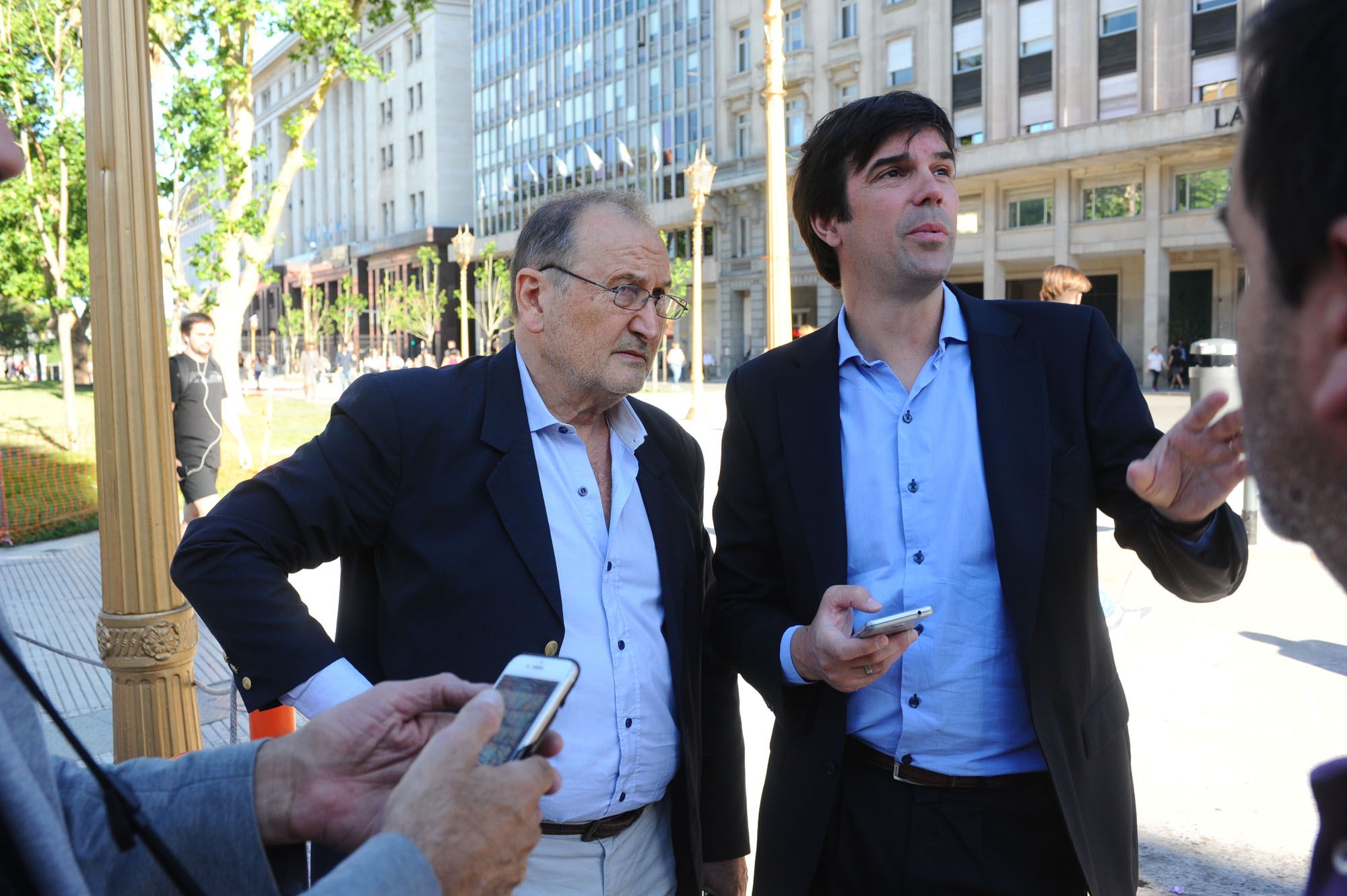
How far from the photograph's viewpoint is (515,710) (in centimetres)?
152

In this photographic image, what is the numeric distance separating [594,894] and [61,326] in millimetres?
25517

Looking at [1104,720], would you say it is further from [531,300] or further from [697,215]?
[697,215]

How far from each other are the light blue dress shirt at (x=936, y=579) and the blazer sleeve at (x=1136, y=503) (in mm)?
265

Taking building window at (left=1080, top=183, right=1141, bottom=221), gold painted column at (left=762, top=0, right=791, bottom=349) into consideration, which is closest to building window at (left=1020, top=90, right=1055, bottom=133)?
building window at (left=1080, top=183, right=1141, bottom=221)

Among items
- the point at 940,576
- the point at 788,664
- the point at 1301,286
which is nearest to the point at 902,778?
the point at 788,664

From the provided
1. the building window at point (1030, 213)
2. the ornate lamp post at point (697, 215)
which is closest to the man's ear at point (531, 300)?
the ornate lamp post at point (697, 215)

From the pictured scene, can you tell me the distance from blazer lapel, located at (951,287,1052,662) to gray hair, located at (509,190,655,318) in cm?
92

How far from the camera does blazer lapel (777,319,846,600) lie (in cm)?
250

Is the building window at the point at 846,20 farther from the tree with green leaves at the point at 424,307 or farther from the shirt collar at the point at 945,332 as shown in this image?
the shirt collar at the point at 945,332


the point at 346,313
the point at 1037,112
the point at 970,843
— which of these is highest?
the point at 1037,112

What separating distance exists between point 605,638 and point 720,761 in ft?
1.87

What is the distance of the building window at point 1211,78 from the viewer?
114ft

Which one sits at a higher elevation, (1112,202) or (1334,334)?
(1112,202)

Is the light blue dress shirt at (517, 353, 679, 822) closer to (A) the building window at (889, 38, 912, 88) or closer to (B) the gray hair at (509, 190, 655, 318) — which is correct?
(B) the gray hair at (509, 190, 655, 318)
